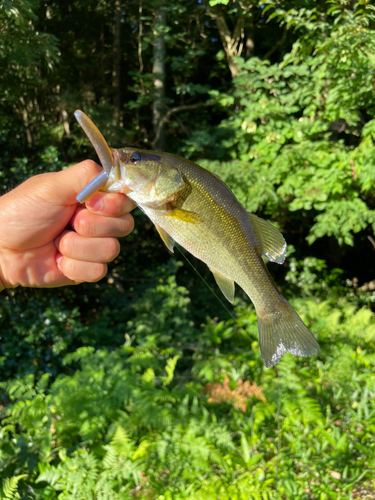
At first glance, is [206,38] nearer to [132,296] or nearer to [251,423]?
[132,296]

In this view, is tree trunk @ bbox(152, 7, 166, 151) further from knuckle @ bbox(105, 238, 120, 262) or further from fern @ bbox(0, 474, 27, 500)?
fern @ bbox(0, 474, 27, 500)

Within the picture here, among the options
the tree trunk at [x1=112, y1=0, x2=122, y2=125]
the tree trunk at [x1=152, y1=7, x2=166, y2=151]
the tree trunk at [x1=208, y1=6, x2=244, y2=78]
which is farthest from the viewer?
the tree trunk at [x1=112, y1=0, x2=122, y2=125]

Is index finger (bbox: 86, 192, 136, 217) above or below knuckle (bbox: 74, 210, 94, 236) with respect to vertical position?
above

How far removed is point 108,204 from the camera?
5.28ft

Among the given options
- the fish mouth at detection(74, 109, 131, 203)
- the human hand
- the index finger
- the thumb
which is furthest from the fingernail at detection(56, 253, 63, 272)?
the fish mouth at detection(74, 109, 131, 203)

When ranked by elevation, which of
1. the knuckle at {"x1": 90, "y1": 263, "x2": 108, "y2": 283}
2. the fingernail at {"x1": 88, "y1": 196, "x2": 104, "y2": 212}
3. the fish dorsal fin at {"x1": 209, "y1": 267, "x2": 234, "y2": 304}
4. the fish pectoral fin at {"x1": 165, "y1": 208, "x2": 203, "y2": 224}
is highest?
the fish pectoral fin at {"x1": 165, "y1": 208, "x2": 203, "y2": 224}

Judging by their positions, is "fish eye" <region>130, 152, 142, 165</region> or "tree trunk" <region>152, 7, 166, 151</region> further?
"tree trunk" <region>152, 7, 166, 151</region>

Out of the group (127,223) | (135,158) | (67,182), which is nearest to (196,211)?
(135,158)

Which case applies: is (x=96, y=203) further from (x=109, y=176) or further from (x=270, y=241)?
(x=270, y=241)

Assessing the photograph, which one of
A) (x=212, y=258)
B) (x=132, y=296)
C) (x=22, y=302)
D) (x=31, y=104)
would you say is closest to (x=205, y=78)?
(x=31, y=104)

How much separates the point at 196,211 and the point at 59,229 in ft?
3.12

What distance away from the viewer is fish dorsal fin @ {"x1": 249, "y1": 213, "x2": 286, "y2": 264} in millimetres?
1344

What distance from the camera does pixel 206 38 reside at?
249 inches

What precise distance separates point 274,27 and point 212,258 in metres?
6.92
